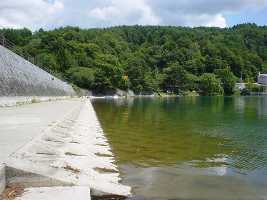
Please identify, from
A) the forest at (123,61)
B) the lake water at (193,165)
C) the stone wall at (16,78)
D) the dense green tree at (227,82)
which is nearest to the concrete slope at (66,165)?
the lake water at (193,165)

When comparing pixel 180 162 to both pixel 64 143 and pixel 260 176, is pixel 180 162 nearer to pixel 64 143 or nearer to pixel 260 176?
pixel 260 176

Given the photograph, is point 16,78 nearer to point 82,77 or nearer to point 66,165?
point 66,165

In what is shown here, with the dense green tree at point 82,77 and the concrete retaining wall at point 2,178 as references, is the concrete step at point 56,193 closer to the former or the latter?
the concrete retaining wall at point 2,178

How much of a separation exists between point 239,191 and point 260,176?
1.94 metres

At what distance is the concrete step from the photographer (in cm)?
680

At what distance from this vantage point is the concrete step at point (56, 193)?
6801 millimetres

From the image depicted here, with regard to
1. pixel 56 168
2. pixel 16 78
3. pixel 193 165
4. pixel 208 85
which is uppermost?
pixel 16 78

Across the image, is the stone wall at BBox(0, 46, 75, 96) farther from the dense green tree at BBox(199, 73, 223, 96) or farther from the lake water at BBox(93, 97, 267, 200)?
the dense green tree at BBox(199, 73, 223, 96)

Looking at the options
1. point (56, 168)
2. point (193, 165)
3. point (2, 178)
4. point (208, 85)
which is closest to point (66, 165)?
point (56, 168)

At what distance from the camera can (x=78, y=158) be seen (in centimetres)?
1073

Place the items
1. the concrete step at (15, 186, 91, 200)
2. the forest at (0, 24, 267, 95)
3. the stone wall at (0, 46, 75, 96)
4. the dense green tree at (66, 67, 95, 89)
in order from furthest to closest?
the forest at (0, 24, 267, 95) < the dense green tree at (66, 67, 95, 89) < the stone wall at (0, 46, 75, 96) < the concrete step at (15, 186, 91, 200)

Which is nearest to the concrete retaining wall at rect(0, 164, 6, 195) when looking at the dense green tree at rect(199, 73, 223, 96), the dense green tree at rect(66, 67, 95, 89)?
the dense green tree at rect(66, 67, 95, 89)

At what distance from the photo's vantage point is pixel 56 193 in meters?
7.04

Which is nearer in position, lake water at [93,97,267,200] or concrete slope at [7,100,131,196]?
concrete slope at [7,100,131,196]
